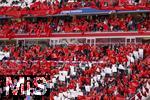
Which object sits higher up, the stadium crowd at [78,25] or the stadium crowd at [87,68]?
the stadium crowd at [78,25]

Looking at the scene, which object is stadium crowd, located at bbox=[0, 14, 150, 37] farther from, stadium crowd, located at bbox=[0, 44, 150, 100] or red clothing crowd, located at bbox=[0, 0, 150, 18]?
stadium crowd, located at bbox=[0, 44, 150, 100]

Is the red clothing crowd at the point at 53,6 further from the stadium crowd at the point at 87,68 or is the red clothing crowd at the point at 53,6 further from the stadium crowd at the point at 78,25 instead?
the stadium crowd at the point at 87,68

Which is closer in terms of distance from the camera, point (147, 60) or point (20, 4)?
point (147, 60)

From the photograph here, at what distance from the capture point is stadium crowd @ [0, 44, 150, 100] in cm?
2452

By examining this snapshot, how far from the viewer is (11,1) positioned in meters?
34.4

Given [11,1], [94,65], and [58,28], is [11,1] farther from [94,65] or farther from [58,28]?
[94,65]

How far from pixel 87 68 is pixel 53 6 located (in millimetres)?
7046

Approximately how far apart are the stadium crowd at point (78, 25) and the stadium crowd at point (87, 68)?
1.39 m

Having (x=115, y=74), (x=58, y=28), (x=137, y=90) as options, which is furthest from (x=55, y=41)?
(x=137, y=90)

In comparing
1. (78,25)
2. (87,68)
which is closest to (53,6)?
(78,25)

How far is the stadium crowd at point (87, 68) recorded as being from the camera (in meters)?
24.5

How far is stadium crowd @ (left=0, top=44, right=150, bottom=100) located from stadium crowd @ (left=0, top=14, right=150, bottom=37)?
1.39 m

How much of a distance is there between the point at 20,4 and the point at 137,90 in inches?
521

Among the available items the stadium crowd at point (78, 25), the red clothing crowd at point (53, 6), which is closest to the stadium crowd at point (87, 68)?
the stadium crowd at point (78, 25)
